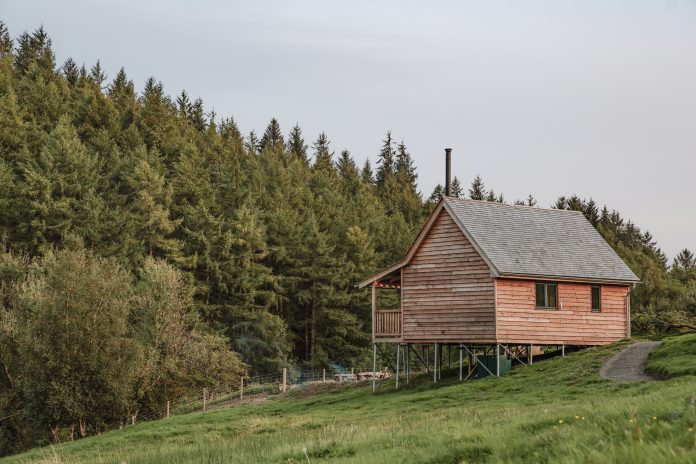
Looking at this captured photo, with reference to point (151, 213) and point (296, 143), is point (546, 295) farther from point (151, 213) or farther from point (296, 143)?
point (296, 143)

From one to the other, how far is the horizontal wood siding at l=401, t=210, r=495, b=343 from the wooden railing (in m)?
0.69

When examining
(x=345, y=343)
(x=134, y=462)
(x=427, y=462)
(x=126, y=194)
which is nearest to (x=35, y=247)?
(x=126, y=194)

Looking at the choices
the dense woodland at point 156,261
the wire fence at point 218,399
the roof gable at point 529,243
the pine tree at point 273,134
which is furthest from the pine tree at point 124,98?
the roof gable at point 529,243

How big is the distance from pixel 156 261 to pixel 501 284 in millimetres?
37025

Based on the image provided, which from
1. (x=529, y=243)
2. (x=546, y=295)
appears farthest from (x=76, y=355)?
(x=546, y=295)

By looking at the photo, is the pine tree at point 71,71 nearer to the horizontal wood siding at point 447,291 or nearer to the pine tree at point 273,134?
the pine tree at point 273,134

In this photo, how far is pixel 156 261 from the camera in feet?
226

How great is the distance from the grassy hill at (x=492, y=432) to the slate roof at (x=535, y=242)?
7.62 metres

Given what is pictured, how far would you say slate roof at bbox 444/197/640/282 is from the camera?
39938mm

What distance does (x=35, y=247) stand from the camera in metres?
68.7

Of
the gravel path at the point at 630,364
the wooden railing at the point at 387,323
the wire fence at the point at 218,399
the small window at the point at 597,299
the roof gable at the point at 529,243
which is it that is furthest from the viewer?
the wire fence at the point at 218,399

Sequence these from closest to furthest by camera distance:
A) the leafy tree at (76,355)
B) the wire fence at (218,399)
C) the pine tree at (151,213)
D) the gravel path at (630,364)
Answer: the gravel path at (630,364), the leafy tree at (76,355), the wire fence at (218,399), the pine tree at (151,213)

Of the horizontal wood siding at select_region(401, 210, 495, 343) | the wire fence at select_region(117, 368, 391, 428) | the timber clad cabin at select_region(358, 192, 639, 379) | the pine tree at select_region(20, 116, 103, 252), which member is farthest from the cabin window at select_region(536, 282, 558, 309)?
the pine tree at select_region(20, 116, 103, 252)

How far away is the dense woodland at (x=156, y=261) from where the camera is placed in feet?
149
